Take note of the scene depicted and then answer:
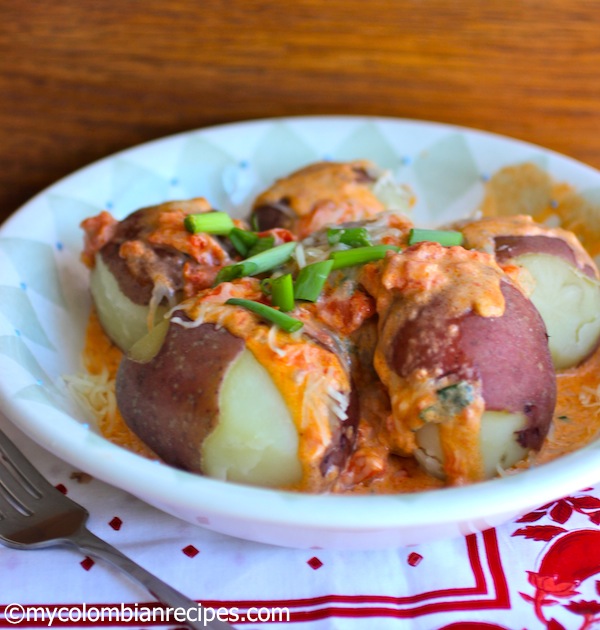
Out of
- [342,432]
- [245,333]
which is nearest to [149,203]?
[245,333]

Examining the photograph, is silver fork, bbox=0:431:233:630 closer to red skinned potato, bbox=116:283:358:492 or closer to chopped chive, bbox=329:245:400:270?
red skinned potato, bbox=116:283:358:492

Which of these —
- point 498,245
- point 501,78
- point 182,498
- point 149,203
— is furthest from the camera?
point 501,78

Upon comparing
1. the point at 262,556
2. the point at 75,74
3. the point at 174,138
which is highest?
the point at 75,74

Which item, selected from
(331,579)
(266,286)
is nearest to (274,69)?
(266,286)

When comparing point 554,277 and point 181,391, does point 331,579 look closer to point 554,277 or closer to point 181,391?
point 181,391

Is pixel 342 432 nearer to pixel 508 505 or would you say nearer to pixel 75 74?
pixel 508 505

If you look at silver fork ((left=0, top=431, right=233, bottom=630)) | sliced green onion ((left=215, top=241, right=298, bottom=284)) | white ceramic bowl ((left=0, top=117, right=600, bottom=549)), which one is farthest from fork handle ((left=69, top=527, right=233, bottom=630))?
sliced green onion ((left=215, top=241, right=298, bottom=284))

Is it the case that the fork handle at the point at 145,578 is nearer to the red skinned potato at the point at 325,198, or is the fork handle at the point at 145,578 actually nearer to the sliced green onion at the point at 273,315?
the sliced green onion at the point at 273,315
